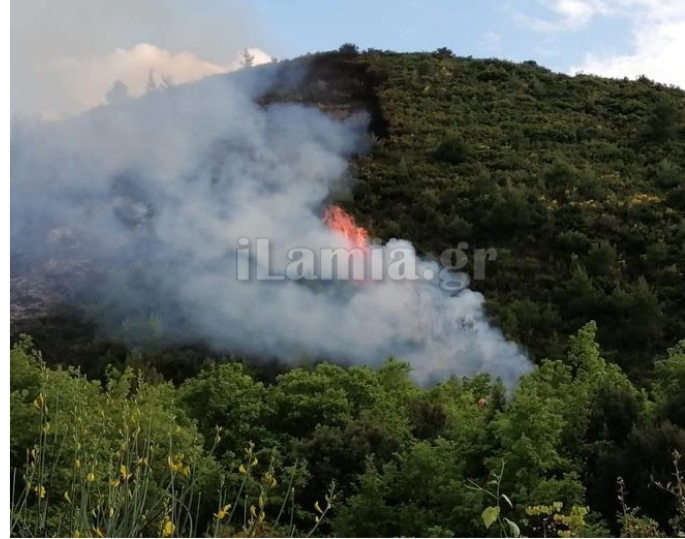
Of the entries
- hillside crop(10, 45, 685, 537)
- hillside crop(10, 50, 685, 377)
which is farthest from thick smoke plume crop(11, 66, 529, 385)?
hillside crop(10, 50, 685, 377)

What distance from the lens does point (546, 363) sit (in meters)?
5.14

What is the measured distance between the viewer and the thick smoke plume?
5.42 m

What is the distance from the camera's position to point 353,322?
5.55 metres

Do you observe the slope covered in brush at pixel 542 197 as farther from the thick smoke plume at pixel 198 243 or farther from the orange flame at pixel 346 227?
the thick smoke plume at pixel 198 243

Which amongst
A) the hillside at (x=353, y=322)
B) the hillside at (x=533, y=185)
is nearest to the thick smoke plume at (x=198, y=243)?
the hillside at (x=353, y=322)

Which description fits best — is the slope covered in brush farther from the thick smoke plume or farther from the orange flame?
the thick smoke plume

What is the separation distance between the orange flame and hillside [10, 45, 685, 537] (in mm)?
92

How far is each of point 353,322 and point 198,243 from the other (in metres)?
1.06

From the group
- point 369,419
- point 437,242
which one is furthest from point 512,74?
point 369,419

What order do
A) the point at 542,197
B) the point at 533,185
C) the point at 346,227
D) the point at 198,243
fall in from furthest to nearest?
1. the point at 533,185
2. the point at 542,197
3. the point at 346,227
4. the point at 198,243

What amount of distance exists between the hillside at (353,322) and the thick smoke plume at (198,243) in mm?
17

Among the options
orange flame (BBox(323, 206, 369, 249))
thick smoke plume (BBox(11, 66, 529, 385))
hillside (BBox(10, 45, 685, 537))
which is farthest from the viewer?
orange flame (BBox(323, 206, 369, 249))

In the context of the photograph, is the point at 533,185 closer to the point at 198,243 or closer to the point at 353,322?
the point at 353,322

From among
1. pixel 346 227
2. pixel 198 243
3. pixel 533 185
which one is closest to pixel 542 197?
pixel 533 185
